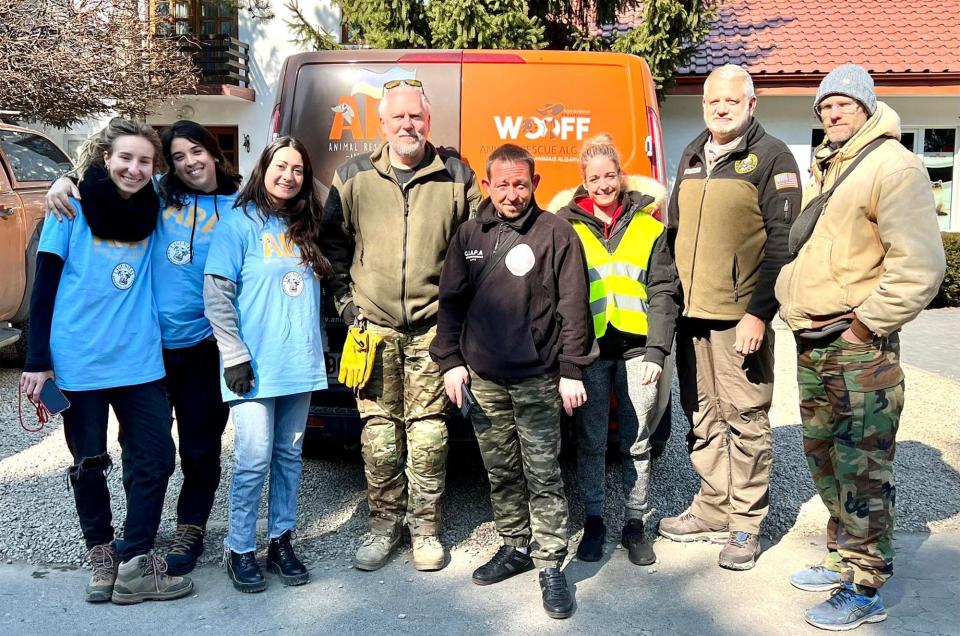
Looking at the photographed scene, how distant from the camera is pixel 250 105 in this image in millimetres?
15828

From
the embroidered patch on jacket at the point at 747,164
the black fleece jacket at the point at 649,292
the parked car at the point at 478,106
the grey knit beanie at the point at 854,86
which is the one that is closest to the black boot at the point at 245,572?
the black fleece jacket at the point at 649,292

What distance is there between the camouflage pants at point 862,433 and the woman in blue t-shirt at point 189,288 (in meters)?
2.47

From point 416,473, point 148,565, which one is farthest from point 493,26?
point 148,565

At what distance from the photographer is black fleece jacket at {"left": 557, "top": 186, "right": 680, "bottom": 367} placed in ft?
11.5

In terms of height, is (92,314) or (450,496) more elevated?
(92,314)

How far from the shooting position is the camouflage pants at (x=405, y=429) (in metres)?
3.60

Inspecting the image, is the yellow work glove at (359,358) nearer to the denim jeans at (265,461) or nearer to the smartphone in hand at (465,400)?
the denim jeans at (265,461)

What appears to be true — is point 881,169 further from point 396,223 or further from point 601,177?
point 396,223

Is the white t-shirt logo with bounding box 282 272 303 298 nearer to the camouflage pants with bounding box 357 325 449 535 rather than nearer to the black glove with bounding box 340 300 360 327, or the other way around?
the black glove with bounding box 340 300 360 327

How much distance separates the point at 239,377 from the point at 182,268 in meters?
0.54

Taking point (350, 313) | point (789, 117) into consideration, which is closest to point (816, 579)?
point (350, 313)

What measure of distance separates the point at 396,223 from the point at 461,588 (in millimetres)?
1562

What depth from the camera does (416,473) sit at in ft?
12.0

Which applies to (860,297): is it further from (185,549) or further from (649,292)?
(185,549)
